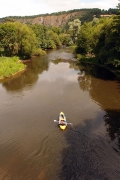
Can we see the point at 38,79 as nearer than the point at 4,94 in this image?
No

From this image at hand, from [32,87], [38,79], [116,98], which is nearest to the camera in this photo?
[116,98]

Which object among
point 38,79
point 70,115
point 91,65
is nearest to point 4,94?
point 38,79

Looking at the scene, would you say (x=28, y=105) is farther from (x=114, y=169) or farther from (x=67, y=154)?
(x=114, y=169)

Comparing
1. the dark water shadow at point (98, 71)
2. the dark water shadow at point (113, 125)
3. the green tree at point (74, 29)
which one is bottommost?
the dark water shadow at point (98, 71)

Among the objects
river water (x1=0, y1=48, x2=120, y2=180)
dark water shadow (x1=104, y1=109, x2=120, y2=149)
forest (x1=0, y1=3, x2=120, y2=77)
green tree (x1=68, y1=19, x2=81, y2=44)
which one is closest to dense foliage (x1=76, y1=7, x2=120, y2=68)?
forest (x1=0, y1=3, x2=120, y2=77)

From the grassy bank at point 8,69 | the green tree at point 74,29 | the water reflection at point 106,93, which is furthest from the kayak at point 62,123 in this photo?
the green tree at point 74,29

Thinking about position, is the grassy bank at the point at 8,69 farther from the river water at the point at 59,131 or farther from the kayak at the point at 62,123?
the kayak at the point at 62,123

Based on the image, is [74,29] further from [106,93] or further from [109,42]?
[106,93]
